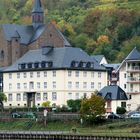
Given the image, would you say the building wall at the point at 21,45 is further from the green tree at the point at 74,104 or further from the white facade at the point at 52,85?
the green tree at the point at 74,104

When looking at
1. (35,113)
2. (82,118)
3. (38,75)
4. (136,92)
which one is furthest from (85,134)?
(38,75)

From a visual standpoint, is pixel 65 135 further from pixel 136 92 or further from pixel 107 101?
pixel 136 92

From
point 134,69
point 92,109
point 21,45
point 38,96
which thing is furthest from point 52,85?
point 92,109

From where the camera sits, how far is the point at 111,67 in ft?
541

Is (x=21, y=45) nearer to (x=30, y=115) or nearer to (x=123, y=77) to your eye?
(x=123, y=77)

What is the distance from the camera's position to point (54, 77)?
148125 mm

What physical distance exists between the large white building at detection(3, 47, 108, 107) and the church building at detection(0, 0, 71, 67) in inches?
760

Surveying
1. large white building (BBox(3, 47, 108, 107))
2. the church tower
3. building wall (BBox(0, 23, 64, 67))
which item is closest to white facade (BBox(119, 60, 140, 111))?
large white building (BBox(3, 47, 108, 107))

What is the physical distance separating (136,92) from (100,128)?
2759 centimetres

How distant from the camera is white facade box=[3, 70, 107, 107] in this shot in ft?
486

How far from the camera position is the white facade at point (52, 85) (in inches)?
5827

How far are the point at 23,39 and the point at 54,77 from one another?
96.2 feet

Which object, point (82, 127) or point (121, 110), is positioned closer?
point (82, 127)

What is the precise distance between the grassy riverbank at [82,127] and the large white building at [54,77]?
21.0 meters
